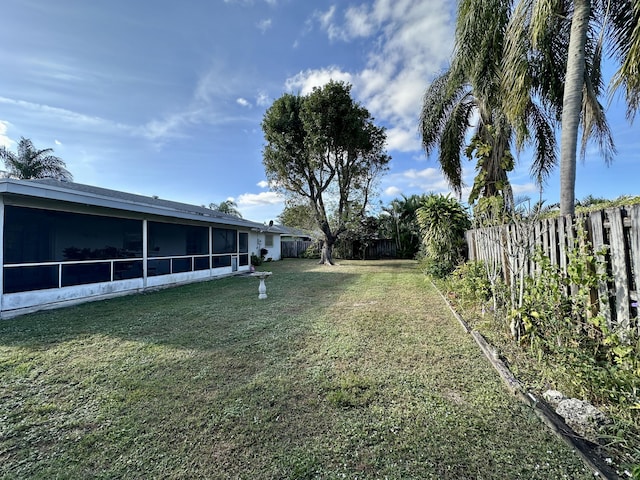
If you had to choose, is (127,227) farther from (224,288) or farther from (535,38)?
(535,38)

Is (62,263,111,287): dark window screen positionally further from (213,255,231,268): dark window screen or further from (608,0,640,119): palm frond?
(608,0,640,119): palm frond

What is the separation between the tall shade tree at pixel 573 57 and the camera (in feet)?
14.1

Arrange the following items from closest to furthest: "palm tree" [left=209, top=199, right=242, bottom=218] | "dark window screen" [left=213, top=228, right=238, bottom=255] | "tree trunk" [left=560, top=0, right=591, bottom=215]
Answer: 1. "tree trunk" [left=560, top=0, right=591, bottom=215]
2. "dark window screen" [left=213, top=228, right=238, bottom=255]
3. "palm tree" [left=209, top=199, right=242, bottom=218]

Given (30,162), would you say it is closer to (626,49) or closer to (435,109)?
(435,109)

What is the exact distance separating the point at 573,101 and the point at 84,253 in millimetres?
11003

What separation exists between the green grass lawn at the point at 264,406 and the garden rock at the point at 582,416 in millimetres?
230

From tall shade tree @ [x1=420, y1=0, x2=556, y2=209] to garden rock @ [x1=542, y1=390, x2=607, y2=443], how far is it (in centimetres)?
400

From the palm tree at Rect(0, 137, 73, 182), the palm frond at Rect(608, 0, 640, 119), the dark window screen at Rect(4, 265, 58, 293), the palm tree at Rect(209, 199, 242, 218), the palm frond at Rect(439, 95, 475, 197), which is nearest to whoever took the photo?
the palm frond at Rect(608, 0, 640, 119)

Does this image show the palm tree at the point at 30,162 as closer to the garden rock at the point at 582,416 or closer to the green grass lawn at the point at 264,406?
the green grass lawn at the point at 264,406

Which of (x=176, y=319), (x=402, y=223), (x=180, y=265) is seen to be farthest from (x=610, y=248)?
(x=402, y=223)

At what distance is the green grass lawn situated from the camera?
6.05ft

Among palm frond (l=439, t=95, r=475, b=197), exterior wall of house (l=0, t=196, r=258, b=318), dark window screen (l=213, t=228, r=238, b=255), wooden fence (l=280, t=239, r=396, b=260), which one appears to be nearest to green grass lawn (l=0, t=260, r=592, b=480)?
exterior wall of house (l=0, t=196, r=258, b=318)

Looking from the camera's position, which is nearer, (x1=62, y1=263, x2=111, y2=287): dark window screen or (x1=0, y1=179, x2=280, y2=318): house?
(x1=0, y1=179, x2=280, y2=318): house

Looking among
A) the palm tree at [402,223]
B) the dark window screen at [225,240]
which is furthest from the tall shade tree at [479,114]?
the palm tree at [402,223]
